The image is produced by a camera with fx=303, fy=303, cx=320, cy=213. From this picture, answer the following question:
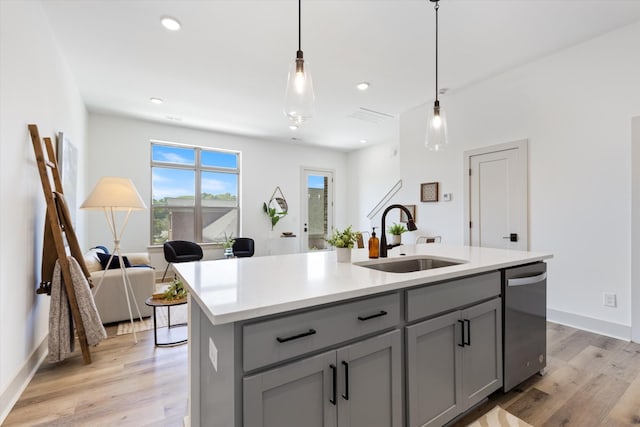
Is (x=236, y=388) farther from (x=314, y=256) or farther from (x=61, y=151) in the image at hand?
(x=61, y=151)

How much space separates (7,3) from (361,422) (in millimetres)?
3108

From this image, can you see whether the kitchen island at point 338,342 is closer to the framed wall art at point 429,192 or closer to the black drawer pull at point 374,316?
the black drawer pull at point 374,316

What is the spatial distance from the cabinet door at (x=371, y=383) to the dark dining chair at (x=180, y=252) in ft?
15.0

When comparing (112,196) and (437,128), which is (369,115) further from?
(112,196)

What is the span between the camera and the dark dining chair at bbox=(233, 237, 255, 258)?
19.6ft

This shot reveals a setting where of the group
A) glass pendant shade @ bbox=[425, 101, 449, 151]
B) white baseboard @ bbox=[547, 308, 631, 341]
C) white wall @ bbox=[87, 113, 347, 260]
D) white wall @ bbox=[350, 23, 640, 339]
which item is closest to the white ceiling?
white wall @ bbox=[350, 23, 640, 339]

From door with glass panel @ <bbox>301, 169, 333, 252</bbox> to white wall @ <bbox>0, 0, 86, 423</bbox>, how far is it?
519 centimetres

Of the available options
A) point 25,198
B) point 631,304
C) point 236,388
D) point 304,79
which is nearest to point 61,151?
point 25,198

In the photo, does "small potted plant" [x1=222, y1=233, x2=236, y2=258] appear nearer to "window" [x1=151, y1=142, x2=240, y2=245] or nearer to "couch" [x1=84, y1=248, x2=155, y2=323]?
"window" [x1=151, y1=142, x2=240, y2=245]

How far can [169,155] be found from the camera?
590 centimetres

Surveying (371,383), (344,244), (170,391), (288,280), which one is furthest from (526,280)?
(170,391)

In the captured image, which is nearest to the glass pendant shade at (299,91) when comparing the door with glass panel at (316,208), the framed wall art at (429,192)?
the framed wall art at (429,192)

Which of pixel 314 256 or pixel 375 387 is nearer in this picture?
pixel 375 387

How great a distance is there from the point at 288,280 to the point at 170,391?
140cm
